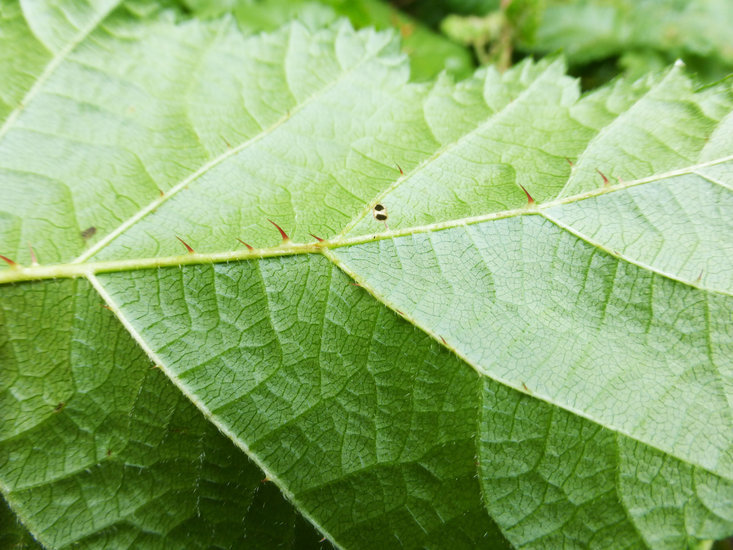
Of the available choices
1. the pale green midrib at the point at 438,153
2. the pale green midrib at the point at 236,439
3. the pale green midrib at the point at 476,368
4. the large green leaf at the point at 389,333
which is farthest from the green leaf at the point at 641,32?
the pale green midrib at the point at 236,439

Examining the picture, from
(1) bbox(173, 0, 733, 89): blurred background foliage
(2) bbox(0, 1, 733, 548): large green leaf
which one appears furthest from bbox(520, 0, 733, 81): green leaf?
(2) bbox(0, 1, 733, 548): large green leaf

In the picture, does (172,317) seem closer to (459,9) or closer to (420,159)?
(420,159)

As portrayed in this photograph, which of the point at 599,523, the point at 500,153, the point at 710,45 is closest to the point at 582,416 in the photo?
the point at 599,523

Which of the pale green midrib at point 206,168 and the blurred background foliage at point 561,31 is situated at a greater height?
the pale green midrib at point 206,168

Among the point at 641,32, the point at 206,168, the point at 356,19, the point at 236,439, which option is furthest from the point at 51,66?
the point at 641,32

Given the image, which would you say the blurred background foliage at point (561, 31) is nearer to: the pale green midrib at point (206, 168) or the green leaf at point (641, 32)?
the green leaf at point (641, 32)

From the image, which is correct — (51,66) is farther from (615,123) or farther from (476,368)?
(615,123)
